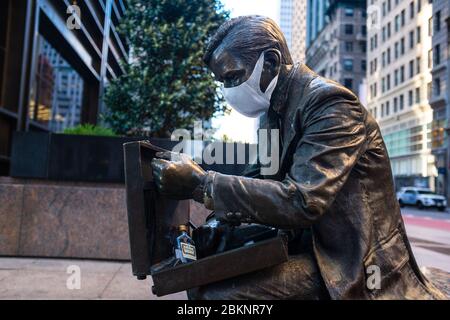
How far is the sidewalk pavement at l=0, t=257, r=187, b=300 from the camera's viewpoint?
14.0ft

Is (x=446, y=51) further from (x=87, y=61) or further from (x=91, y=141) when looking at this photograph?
(x=91, y=141)

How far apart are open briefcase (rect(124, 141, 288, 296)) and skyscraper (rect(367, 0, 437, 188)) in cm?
4384

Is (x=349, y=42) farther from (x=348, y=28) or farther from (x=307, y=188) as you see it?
(x=307, y=188)

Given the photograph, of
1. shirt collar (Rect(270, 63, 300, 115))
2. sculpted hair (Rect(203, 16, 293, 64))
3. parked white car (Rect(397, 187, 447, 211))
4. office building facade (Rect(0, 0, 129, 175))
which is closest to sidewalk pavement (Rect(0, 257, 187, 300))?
shirt collar (Rect(270, 63, 300, 115))

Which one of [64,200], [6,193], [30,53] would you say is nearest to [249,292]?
[64,200]

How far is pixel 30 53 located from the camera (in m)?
11.6

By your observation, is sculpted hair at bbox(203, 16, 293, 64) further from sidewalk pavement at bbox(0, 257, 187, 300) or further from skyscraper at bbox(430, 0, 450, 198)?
skyscraper at bbox(430, 0, 450, 198)

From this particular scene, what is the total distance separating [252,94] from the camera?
1.74 metres

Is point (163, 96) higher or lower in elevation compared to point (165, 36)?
lower

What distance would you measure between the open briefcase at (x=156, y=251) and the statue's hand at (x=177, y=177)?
8 centimetres

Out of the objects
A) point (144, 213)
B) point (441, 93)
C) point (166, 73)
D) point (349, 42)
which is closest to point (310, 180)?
point (144, 213)

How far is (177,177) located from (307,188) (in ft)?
1.48

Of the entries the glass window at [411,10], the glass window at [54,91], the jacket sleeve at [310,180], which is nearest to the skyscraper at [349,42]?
the glass window at [411,10]

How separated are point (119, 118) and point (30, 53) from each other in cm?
334
